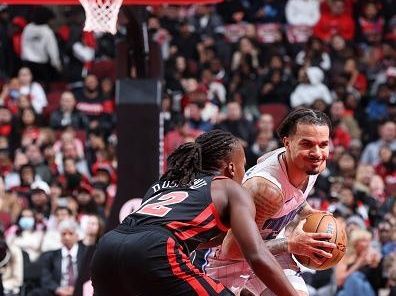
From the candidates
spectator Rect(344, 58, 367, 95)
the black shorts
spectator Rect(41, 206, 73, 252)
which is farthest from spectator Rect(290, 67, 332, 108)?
the black shorts

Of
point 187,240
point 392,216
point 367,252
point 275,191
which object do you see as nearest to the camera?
point 187,240

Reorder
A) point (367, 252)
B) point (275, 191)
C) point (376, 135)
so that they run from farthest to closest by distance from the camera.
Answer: point (376, 135) → point (367, 252) → point (275, 191)

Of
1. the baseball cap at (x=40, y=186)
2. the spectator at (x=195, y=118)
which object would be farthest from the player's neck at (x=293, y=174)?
the spectator at (x=195, y=118)

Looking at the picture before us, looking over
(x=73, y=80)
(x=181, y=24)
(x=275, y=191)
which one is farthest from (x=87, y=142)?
(x=275, y=191)

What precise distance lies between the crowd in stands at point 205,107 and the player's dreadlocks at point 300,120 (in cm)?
440

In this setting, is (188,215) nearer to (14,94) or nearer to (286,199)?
(286,199)

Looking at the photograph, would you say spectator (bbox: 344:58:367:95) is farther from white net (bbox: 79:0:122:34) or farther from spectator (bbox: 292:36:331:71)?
white net (bbox: 79:0:122:34)

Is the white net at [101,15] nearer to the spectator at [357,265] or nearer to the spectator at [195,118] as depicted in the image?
the spectator at [357,265]

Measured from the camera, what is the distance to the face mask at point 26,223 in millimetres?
12234

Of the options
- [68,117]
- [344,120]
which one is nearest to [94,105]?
[68,117]

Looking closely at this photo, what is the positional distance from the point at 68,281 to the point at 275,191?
5.16 metres

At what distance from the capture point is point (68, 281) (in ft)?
37.1

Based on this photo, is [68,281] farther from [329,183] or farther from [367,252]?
[329,183]

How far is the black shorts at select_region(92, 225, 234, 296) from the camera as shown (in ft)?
18.6
